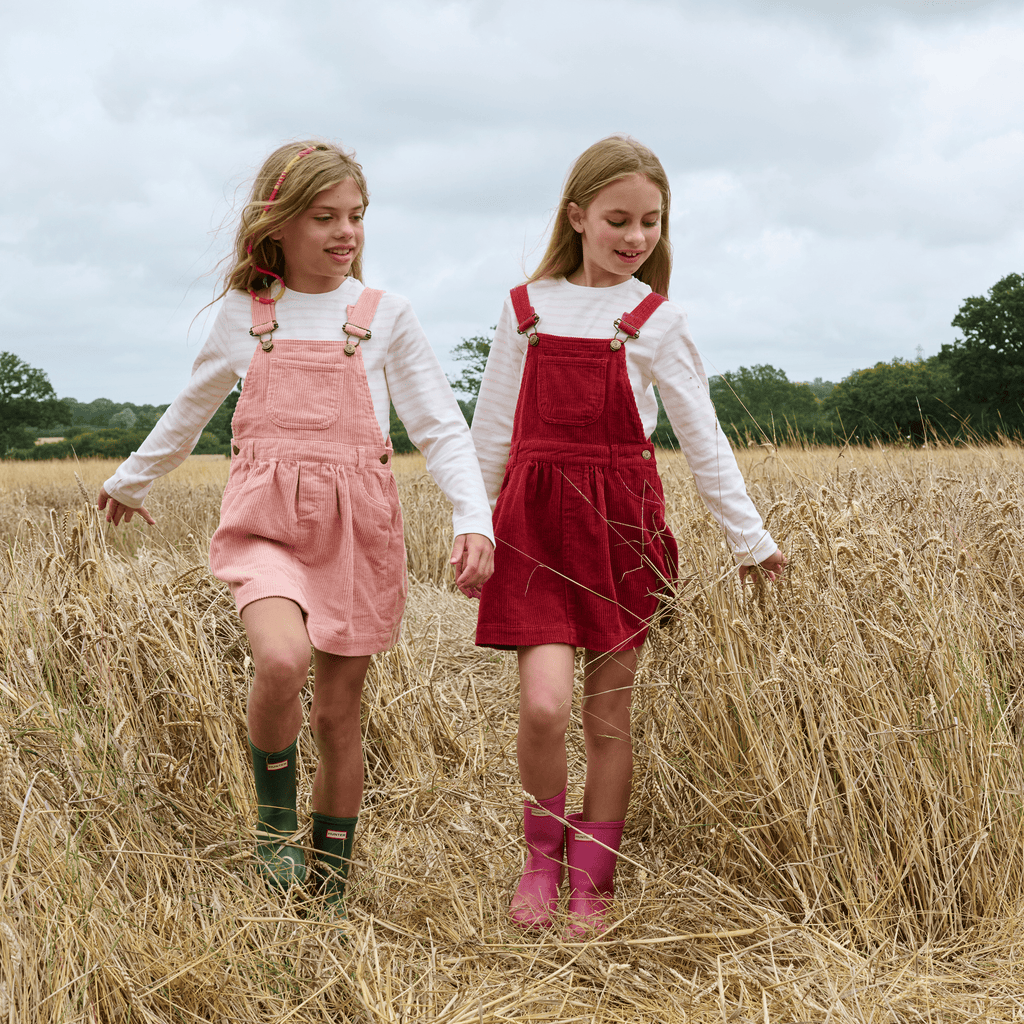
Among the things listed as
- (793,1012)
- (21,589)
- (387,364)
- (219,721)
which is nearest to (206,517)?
(21,589)

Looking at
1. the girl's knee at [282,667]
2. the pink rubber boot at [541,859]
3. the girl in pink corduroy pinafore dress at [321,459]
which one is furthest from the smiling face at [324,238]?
the pink rubber boot at [541,859]

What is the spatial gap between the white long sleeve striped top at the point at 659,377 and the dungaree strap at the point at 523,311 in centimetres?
2

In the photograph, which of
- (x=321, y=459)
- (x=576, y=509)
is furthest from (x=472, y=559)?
(x=321, y=459)

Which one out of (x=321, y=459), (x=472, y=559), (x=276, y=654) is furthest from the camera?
(x=321, y=459)

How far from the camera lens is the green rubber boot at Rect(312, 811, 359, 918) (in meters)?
2.07

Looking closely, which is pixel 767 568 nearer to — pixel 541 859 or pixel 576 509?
pixel 576 509

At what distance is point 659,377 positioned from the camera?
2.08 meters

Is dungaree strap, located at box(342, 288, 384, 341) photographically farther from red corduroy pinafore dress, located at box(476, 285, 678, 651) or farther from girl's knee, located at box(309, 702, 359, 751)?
girl's knee, located at box(309, 702, 359, 751)

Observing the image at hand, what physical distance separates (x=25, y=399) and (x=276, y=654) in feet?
141

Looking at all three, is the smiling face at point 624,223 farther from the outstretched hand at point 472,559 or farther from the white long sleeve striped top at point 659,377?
the outstretched hand at point 472,559

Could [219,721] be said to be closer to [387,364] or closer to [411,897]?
[411,897]

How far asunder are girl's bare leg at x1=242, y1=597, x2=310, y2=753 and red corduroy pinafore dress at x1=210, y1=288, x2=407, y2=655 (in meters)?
0.09

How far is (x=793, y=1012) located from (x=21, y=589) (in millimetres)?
2734

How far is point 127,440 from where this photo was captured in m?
26.6
